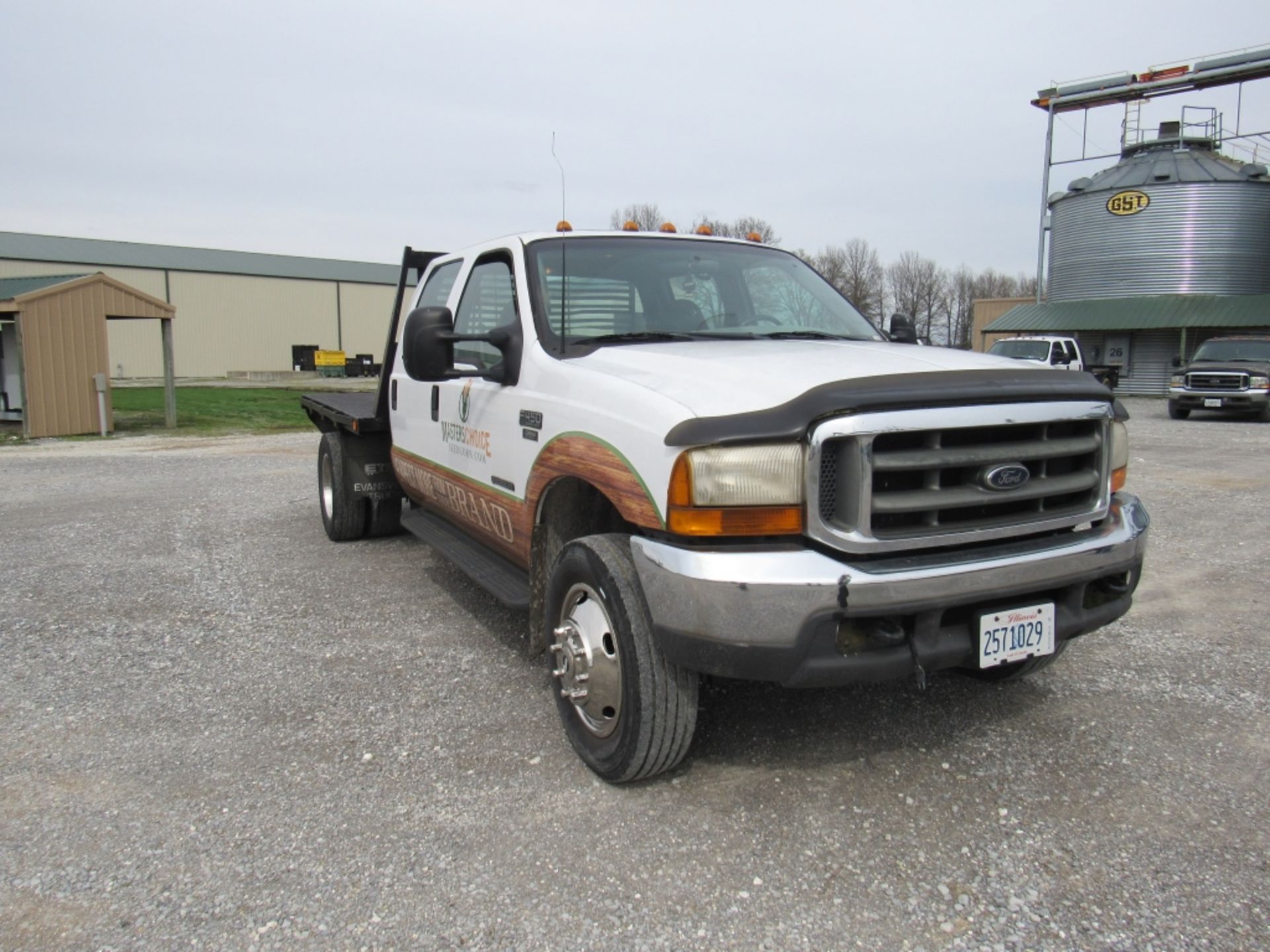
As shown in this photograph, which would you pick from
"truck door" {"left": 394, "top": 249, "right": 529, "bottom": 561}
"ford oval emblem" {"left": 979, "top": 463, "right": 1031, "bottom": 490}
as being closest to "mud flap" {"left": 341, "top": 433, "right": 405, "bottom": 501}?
"truck door" {"left": 394, "top": 249, "right": 529, "bottom": 561}

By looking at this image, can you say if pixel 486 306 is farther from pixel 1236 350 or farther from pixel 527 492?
pixel 1236 350

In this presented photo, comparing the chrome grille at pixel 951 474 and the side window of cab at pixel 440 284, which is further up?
the side window of cab at pixel 440 284

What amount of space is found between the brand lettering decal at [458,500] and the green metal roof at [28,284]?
13268 millimetres

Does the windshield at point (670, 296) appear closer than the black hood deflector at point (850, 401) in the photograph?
No

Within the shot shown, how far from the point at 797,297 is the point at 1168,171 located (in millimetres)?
32956

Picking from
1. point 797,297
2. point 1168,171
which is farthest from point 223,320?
point 797,297

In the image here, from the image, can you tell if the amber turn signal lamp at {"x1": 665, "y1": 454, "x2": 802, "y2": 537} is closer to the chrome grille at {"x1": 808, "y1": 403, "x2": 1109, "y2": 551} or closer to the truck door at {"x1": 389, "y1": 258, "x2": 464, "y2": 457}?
the chrome grille at {"x1": 808, "y1": 403, "x2": 1109, "y2": 551}

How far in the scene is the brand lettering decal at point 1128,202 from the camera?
1235 inches

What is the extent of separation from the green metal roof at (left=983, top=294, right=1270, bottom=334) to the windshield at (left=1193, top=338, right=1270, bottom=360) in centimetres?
969

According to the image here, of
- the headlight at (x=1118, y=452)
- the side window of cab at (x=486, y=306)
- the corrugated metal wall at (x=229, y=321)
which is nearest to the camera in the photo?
the headlight at (x=1118, y=452)

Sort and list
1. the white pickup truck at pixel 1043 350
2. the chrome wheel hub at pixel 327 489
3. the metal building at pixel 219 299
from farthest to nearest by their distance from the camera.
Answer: the metal building at pixel 219 299
the white pickup truck at pixel 1043 350
the chrome wheel hub at pixel 327 489

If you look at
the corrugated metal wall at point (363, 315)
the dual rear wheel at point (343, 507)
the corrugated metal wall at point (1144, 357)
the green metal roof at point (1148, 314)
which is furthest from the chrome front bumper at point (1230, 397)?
the corrugated metal wall at point (363, 315)

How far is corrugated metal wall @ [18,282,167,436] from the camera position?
52.2ft

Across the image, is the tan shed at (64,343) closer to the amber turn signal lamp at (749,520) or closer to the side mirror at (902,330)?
the side mirror at (902,330)
